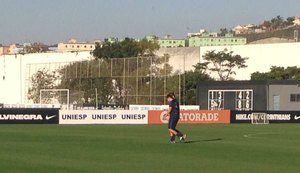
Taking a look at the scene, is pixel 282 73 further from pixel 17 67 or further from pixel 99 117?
pixel 17 67

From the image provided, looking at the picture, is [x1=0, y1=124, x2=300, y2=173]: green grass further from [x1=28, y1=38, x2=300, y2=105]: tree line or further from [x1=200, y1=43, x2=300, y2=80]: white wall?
[x1=200, y1=43, x2=300, y2=80]: white wall

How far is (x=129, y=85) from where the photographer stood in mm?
92062

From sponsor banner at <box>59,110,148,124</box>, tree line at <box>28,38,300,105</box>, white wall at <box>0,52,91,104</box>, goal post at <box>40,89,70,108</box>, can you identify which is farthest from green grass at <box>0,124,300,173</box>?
white wall at <box>0,52,91,104</box>

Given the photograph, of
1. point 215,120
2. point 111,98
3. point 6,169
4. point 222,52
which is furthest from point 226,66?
point 6,169

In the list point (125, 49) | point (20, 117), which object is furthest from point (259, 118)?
point (125, 49)

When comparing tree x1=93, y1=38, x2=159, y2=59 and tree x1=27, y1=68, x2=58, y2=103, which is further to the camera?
tree x1=93, y1=38, x2=159, y2=59

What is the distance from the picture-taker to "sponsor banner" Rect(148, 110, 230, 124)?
56.8 m

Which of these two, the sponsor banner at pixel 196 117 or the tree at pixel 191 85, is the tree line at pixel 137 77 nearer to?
the tree at pixel 191 85

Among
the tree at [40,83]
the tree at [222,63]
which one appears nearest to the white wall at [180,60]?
the tree at [222,63]

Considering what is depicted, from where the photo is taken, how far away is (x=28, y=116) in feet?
178

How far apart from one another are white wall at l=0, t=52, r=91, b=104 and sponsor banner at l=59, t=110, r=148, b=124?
250 feet

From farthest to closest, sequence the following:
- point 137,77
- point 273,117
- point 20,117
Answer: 1. point 137,77
2. point 273,117
3. point 20,117

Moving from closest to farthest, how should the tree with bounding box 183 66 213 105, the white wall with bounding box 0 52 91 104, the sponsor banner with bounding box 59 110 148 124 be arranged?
the sponsor banner with bounding box 59 110 148 124 → the tree with bounding box 183 66 213 105 → the white wall with bounding box 0 52 91 104

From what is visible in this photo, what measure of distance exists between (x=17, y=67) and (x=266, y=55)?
161 ft
